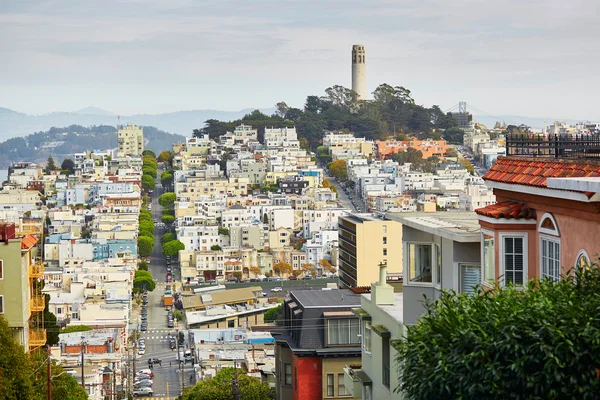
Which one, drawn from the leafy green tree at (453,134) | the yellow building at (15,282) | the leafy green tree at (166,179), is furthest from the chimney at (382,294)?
the leafy green tree at (453,134)

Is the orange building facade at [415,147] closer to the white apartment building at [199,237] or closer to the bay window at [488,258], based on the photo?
the white apartment building at [199,237]

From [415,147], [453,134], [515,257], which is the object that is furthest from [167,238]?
[515,257]

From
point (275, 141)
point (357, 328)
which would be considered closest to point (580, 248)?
point (357, 328)

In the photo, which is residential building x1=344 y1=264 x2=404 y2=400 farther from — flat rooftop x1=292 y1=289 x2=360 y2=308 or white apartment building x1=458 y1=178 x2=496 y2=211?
white apartment building x1=458 y1=178 x2=496 y2=211

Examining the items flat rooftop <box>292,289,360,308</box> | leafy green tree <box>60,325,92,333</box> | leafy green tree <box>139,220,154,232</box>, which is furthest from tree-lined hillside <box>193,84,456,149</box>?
flat rooftop <box>292,289,360,308</box>

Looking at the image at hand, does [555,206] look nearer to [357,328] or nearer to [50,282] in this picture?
[357,328]

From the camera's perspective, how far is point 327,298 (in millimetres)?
14625

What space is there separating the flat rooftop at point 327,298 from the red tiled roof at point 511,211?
7.16 m

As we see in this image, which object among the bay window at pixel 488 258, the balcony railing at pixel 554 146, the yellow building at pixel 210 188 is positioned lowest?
the yellow building at pixel 210 188

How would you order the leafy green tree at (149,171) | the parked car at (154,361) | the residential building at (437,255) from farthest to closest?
the leafy green tree at (149,171)
the parked car at (154,361)
the residential building at (437,255)

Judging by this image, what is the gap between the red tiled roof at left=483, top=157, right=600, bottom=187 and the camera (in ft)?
20.3

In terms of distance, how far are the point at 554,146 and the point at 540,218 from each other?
0.49 metres

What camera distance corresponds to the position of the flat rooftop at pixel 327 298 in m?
14.1

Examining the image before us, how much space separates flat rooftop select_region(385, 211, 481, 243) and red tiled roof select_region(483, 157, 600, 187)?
43 centimetres
